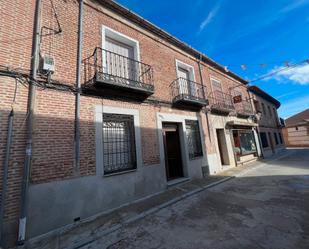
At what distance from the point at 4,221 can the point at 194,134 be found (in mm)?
7358

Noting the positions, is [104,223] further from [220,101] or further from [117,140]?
[220,101]

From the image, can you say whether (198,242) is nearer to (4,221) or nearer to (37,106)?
(4,221)

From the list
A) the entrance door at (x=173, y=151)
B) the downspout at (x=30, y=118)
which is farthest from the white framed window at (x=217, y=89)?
the downspout at (x=30, y=118)

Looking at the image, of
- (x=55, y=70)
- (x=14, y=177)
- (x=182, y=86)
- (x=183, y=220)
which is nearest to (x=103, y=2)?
(x=55, y=70)

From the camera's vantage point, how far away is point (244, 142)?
39.0 ft

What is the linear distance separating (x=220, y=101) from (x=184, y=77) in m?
3.40

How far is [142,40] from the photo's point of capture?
703 cm

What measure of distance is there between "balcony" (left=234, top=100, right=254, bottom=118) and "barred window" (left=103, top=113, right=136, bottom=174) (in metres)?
9.34

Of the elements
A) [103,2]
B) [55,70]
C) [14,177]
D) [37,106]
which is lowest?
[14,177]

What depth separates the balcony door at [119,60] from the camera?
19.4ft

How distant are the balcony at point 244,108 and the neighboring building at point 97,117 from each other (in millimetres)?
5022

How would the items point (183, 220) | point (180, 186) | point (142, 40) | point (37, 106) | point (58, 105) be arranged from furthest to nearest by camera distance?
point (142, 40), point (180, 186), point (58, 105), point (37, 106), point (183, 220)

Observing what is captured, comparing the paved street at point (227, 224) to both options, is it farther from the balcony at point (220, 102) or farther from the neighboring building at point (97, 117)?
the balcony at point (220, 102)

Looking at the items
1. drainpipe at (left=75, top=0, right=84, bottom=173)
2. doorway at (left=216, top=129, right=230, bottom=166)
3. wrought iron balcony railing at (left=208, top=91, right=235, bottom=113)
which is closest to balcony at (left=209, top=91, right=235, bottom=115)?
wrought iron balcony railing at (left=208, top=91, right=235, bottom=113)
